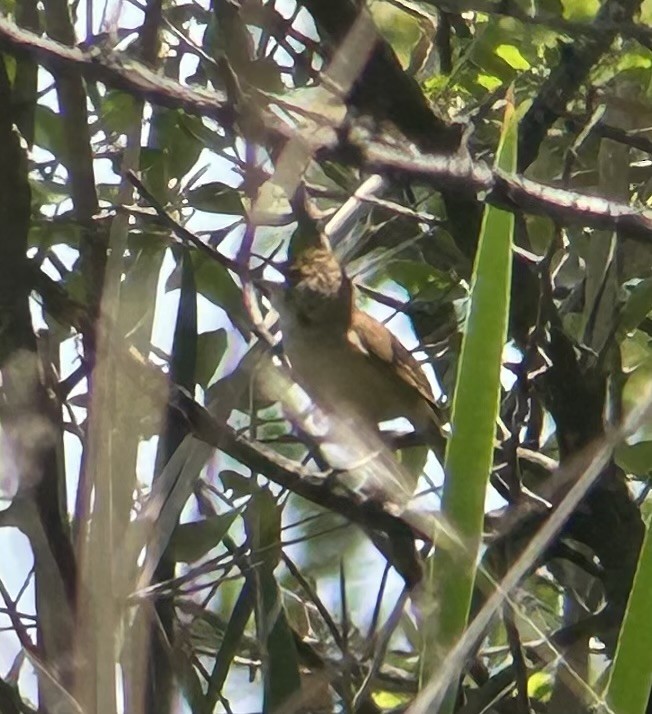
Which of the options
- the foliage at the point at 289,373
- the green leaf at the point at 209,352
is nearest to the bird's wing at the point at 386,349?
the foliage at the point at 289,373

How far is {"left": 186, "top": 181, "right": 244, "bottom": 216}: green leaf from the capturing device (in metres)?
1.23

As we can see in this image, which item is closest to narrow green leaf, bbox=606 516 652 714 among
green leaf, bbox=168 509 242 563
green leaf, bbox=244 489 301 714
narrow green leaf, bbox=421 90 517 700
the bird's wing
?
narrow green leaf, bbox=421 90 517 700

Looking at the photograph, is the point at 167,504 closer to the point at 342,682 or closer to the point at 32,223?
the point at 342,682

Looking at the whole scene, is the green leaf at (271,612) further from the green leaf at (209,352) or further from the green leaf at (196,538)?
the green leaf at (209,352)

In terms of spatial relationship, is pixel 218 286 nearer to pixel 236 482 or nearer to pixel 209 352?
pixel 209 352

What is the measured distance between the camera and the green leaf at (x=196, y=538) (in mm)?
1057

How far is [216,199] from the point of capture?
1239 millimetres

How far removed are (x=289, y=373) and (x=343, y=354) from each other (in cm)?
42

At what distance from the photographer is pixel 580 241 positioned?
1394mm

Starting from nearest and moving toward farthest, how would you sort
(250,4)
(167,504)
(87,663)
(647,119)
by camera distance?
1. (87,663)
2. (167,504)
3. (250,4)
4. (647,119)

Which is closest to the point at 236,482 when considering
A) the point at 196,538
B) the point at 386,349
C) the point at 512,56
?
the point at 196,538

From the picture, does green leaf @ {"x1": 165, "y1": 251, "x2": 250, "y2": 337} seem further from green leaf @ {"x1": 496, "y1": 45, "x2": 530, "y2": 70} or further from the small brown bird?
green leaf @ {"x1": 496, "y1": 45, "x2": 530, "y2": 70}

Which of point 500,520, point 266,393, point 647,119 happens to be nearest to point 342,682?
point 500,520

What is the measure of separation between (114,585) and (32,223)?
0.40 metres
